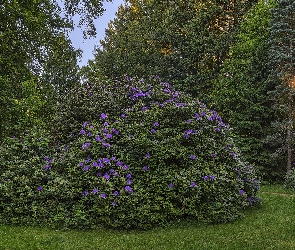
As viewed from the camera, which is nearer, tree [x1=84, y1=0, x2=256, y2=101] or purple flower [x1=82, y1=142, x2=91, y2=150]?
purple flower [x1=82, y1=142, x2=91, y2=150]

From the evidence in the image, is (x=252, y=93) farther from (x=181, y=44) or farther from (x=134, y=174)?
(x=134, y=174)

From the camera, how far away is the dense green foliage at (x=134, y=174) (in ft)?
29.7

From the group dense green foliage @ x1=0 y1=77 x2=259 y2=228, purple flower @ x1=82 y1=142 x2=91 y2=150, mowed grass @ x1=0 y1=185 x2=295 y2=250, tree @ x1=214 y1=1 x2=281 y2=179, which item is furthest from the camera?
tree @ x1=214 y1=1 x2=281 y2=179

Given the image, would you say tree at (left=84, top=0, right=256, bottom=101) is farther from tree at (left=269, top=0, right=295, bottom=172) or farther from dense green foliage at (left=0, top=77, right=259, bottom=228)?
dense green foliage at (left=0, top=77, right=259, bottom=228)

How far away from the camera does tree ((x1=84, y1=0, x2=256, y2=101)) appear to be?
26.6 m

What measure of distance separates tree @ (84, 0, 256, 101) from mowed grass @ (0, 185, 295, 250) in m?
17.6

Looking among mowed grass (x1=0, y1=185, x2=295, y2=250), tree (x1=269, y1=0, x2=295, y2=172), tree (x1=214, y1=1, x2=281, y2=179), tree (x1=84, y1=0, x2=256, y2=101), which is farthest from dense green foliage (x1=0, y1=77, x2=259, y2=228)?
tree (x1=84, y1=0, x2=256, y2=101)

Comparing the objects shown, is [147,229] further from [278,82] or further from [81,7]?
[278,82]

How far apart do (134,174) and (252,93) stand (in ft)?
49.6

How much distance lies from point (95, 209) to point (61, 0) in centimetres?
1395

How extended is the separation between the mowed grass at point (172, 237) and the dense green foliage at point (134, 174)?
49 centimetres

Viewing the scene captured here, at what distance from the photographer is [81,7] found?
1891 centimetres

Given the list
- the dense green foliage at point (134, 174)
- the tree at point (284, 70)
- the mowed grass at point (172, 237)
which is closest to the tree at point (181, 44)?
the tree at point (284, 70)

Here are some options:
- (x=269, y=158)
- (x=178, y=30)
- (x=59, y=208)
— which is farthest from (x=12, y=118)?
(x=178, y=30)
